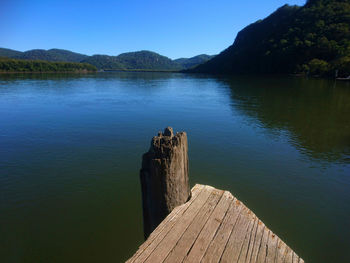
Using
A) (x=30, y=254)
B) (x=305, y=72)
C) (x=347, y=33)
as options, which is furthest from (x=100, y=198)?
(x=347, y=33)

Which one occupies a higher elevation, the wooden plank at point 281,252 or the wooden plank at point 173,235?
the wooden plank at point 173,235

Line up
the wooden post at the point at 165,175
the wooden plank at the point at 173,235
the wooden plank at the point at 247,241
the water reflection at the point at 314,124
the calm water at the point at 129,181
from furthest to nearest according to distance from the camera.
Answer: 1. the water reflection at the point at 314,124
2. the calm water at the point at 129,181
3. the wooden post at the point at 165,175
4. the wooden plank at the point at 247,241
5. the wooden plank at the point at 173,235

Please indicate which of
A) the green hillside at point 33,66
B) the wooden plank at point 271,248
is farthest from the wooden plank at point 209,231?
the green hillside at point 33,66

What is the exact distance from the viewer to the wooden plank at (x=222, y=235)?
2.61 metres

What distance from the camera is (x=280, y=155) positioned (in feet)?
40.5

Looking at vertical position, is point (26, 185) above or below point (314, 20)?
below

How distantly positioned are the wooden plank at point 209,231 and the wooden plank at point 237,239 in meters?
0.23

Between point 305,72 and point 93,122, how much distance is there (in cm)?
9225

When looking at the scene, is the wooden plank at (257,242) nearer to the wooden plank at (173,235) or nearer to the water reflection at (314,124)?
the wooden plank at (173,235)

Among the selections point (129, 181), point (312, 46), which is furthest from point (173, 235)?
point (312, 46)

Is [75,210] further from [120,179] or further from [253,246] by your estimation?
[253,246]

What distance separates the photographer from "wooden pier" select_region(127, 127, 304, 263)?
2.63 metres

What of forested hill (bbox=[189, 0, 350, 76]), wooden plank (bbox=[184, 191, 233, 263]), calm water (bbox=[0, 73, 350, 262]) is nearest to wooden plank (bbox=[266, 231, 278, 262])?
wooden plank (bbox=[184, 191, 233, 263])

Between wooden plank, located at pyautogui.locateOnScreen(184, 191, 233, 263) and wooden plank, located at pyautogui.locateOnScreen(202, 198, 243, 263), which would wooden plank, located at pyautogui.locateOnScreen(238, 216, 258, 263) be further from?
wooden plank, located at pyautogui.locateOnScreen(184, 191, 233, 263)
